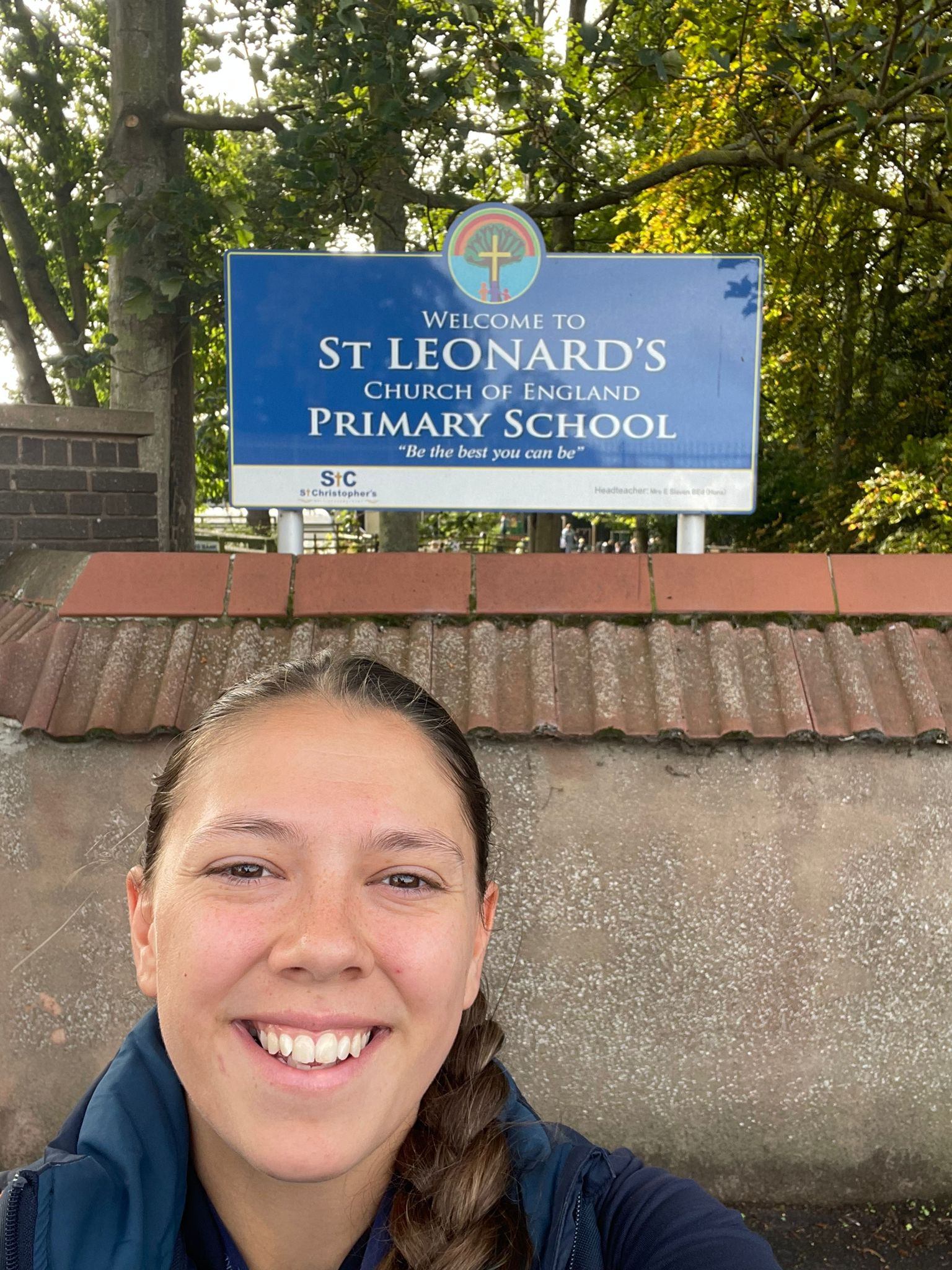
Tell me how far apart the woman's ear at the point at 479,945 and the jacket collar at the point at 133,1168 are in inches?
6.7

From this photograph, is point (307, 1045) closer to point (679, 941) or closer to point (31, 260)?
point (679, 941)

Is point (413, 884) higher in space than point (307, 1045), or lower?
higher

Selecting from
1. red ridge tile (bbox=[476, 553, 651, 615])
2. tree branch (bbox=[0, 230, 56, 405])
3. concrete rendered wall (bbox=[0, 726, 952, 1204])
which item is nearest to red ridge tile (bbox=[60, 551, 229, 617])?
concrete rendered wall (bbox=[0, 726, 952, 1204])

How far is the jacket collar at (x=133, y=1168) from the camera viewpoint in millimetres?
1222

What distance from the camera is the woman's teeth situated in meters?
1.19

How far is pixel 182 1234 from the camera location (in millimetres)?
1379

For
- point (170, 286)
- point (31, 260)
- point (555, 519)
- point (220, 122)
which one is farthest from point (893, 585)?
point (555, 519)

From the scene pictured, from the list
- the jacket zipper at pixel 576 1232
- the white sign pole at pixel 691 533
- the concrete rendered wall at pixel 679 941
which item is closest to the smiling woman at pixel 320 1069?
the jacket zipper at pixel 576 1232

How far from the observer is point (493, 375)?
11.2 ft

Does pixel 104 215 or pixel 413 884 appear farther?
pixel 104 215

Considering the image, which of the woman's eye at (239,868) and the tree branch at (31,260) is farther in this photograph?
the tree branch at (31,260)

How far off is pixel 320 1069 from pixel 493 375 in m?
2.61

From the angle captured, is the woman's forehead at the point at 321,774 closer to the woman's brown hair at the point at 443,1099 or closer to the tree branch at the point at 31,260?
the woman's brown hair at the point at 443,1099

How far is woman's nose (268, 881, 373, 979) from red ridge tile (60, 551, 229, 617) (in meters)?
1.80
